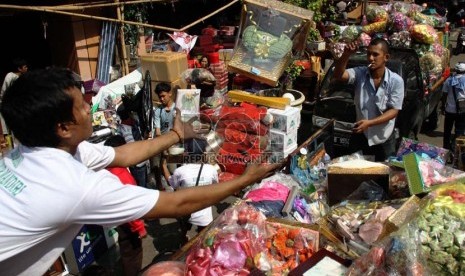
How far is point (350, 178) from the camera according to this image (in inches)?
117

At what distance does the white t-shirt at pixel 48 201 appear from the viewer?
4.79 feet

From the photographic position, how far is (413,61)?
6.07m

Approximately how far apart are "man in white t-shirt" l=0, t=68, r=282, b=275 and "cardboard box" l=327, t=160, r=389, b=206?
5.12ft

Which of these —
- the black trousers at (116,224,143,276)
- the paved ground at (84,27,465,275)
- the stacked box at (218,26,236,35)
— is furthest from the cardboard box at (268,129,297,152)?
the stacked box at (218,26,236,35)

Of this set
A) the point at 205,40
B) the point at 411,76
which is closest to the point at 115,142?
the point at 411,76

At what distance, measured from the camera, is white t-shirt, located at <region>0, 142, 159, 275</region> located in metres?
1.46

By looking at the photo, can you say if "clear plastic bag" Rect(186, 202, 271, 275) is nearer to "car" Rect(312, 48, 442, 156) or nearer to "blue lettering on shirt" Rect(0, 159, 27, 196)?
"blue lettering on shirt" Rect(0, 159, 27, 196)

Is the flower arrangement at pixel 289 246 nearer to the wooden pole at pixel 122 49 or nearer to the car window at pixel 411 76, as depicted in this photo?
the car window at pixel 411 76

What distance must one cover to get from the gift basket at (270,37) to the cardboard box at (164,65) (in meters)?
2.53

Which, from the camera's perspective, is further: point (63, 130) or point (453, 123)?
point (453, 123)

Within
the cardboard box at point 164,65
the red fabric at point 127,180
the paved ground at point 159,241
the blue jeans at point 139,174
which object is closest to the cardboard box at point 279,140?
the paved ground at point 159,241

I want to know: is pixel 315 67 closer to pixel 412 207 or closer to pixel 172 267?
pixel 412 207

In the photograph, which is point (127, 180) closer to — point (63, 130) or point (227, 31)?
point (63, 130)

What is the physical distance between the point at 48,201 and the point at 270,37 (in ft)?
13.5
